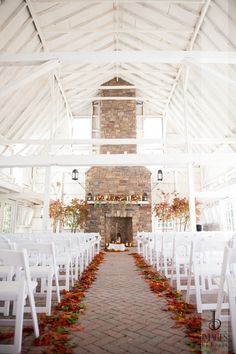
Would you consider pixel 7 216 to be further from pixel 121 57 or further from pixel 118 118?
pixel 121 57

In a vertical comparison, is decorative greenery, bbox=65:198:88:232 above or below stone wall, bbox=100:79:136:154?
below

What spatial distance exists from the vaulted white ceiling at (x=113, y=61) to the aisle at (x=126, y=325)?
410 centimetres

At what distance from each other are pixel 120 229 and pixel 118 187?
2119 mm

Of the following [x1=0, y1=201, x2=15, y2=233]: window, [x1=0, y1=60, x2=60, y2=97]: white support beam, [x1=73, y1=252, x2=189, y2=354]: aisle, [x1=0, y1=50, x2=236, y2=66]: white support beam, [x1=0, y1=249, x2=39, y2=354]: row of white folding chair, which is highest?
[x1=0, y1=50, x2=236, y2=66]: white support beam

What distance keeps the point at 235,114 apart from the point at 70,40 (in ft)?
21.2

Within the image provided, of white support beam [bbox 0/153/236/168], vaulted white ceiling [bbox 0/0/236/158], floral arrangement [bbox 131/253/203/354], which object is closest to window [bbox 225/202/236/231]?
vaulted white ceiling [bbox 0/0/236/158]

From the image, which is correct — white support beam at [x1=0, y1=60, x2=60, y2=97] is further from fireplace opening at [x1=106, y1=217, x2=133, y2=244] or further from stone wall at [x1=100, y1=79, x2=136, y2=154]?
fireplace opening at [x1=106, y1=217, x2=133, y2=244]

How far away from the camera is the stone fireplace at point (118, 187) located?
13.0m

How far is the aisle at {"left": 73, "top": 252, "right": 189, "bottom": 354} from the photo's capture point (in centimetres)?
208

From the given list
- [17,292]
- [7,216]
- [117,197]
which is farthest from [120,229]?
[17,292]

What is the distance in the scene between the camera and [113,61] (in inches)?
210

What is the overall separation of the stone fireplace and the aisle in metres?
9.00

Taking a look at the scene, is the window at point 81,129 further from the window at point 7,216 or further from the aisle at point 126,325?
the aisle at point 126,325

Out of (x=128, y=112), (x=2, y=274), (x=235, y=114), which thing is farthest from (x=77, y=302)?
(x=128, y=112)
